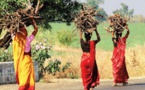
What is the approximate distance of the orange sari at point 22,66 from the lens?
11.8 meters

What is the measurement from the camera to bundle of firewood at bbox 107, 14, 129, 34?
16.6 metres

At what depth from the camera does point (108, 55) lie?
24203mm

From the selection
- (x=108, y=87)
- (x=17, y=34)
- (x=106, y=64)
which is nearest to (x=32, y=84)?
(x=17, y=34)

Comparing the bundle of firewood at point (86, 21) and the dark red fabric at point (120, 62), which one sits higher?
the bundle of firewood at point (86, 21)

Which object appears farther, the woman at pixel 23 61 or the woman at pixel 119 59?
the woman at pixel 119 59

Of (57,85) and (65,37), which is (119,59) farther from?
(65,37)

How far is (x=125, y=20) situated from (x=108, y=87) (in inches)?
86.7

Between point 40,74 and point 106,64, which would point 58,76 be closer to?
point 40,74

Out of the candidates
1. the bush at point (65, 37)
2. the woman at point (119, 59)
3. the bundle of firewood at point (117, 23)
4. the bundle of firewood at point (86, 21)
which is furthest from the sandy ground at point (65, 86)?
the bush at point (65, 37)

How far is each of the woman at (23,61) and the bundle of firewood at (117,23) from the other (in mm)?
5029

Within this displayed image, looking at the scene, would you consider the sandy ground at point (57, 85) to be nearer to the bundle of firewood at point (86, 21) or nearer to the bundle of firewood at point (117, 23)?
the bundle of firewood at point (117, 23)

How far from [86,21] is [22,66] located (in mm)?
3036

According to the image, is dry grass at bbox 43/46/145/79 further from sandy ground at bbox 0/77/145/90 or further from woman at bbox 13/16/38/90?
woman at bbox 13/16/38/90

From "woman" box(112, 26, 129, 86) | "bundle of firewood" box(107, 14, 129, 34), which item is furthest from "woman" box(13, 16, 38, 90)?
"woman" box(112, 26, 129, 86)
